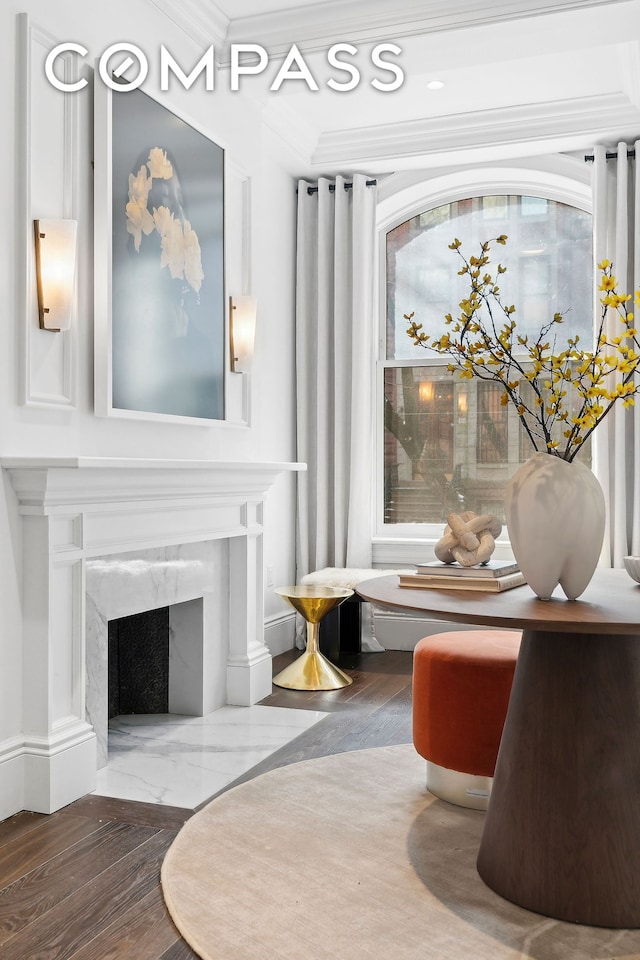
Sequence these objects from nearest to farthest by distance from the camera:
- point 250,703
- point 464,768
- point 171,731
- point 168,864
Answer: point 168,864 < point 464,768 < point 171,731 < point 250,703

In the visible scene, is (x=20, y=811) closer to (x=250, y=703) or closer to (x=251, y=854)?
(x=251, y=854)

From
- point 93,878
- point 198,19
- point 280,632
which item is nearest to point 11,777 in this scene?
point 93,878

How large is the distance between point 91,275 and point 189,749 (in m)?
1.69

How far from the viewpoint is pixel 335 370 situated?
16.6 ft

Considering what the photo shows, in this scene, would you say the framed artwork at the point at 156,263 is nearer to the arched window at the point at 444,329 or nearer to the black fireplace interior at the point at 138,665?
the black fireplace interior at the point at 138,665

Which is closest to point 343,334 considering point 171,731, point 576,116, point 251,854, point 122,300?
point 576,116

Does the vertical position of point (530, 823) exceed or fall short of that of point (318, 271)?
it falls short

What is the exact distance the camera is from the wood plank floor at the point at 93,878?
1817 mm

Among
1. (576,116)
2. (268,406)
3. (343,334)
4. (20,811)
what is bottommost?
(20,811)

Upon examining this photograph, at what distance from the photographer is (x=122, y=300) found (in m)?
3.04

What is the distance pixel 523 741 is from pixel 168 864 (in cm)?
93

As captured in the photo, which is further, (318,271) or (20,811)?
(318,271)

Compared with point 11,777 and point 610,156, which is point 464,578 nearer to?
point 11,777

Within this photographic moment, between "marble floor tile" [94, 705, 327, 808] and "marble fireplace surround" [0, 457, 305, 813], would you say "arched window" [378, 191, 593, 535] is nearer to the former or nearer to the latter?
"marble fireplace surround" [0, 457, 305, 813]
